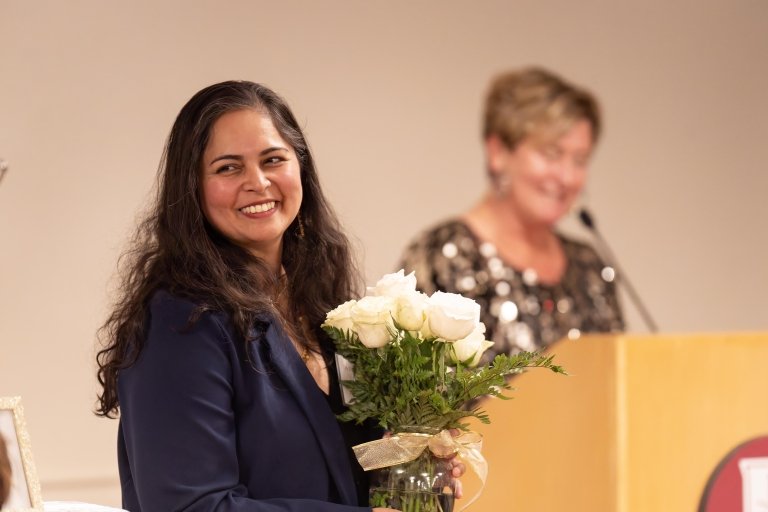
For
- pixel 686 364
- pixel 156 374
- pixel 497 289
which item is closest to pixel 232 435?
pixel 156 374

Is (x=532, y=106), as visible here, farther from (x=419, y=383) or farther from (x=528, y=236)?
(x=419, y=383)

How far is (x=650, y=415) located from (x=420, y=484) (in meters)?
0.55

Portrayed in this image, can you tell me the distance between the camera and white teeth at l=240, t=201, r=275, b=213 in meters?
2.04

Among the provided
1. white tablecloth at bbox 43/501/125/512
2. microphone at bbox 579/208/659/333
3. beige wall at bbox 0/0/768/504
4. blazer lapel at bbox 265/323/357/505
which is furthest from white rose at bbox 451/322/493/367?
microphone at bbox 579/208/659/333

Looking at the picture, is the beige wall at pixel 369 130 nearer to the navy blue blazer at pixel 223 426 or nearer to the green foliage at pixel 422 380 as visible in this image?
the navy blue blazer at pixel 223 426

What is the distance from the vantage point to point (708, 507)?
2.17 meters

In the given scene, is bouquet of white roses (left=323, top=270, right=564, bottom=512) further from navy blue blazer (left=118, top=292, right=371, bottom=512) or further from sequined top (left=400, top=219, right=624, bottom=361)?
sequined top (left=400, top=219, right=624, bottom=361)

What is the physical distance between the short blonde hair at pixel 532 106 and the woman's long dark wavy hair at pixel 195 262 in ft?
10.0

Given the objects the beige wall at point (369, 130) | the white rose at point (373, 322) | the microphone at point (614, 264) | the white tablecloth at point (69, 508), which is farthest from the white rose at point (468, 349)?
the microphone at point (614, 264)

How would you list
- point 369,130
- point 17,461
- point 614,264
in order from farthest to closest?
point 614,264 → point 369,130 → point 17,461

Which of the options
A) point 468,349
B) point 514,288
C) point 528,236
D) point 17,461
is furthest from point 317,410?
point 528,236

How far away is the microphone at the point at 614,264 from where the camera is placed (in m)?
5.35

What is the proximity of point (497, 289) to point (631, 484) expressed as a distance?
9.54 feet

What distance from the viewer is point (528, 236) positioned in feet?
17.1
